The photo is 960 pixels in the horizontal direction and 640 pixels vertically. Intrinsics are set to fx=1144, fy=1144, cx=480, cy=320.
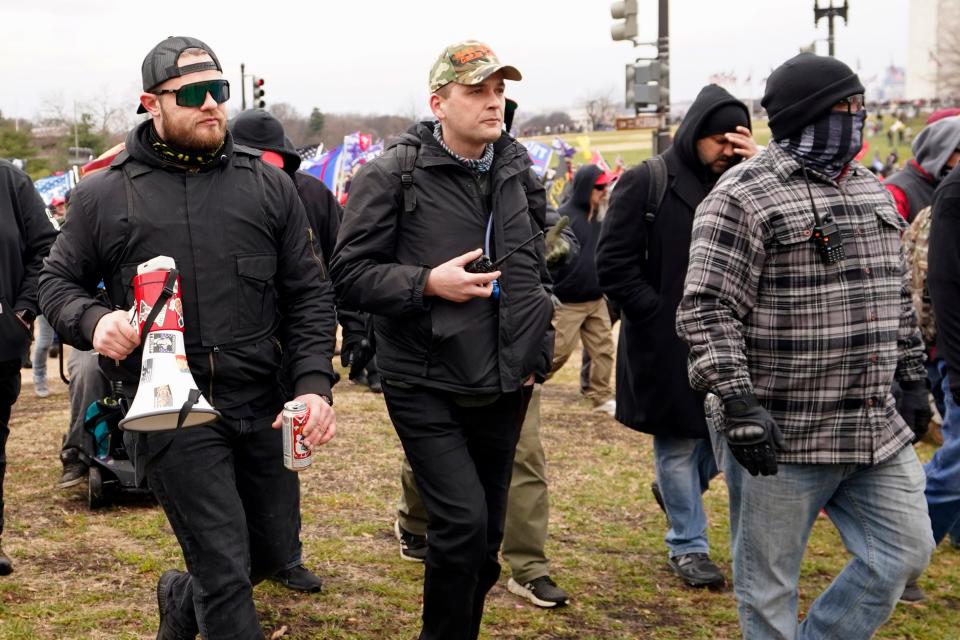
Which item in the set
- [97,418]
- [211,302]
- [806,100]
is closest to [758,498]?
[806,100]

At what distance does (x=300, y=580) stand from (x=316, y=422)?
2.03 m

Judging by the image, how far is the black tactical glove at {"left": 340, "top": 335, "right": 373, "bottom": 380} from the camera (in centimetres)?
439

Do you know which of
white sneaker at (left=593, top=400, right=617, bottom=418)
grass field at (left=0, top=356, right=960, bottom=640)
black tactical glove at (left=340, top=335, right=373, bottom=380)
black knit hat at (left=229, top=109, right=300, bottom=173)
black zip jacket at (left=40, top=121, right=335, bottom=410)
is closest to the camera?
black zip jacket at (left=40, top=121, right=335, bottom=410)

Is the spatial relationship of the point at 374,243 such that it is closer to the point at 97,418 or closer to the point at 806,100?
the point at 806,100

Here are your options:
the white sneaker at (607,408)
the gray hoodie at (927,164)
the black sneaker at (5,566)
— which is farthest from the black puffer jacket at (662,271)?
the white sneaker at (607,408)

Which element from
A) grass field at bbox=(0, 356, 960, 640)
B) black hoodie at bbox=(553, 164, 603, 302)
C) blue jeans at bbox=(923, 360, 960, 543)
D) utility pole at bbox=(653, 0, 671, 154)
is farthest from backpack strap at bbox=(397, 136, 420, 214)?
utility pole at bbox=(653, 0, 671, 154)

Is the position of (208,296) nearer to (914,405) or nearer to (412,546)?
(914,405)

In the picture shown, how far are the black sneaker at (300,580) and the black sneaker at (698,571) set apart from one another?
1.75 meters

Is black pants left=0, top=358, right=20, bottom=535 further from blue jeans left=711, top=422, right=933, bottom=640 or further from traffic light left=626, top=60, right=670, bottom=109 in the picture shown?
traffic light left=626, top=60, right=670, bottom=109

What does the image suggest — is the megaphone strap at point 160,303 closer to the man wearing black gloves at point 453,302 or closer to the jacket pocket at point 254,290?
the jacket pocket at point 254,290

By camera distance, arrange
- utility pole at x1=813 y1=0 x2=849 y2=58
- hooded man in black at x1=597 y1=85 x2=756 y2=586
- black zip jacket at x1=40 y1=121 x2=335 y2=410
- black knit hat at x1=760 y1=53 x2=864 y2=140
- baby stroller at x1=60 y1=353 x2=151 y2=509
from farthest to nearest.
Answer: utility pole at x1=813 y1=0 x2=849 y2=58 → baby stroller at x1=60 y1=353 x2=151 y2=509 → hooded man in black at x1=597 y1=85 x2=756 y2=586 → black knit hat at x1=760 y1=53 x2=864 y2=140 → black zip jacket at x1=40 y1=121 x2=335 y2=410

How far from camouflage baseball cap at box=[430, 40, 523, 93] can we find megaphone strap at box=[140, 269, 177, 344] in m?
1.25

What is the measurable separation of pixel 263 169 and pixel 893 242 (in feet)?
6.86

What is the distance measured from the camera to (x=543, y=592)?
17.0 feet
